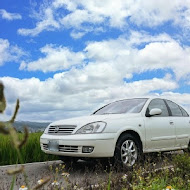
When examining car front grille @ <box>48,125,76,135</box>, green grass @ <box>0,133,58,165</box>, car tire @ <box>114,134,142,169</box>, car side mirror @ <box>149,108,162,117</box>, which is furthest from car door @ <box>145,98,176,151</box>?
green grass @ <box>0,133,58,165</box>

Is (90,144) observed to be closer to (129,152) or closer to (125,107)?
(129,152)

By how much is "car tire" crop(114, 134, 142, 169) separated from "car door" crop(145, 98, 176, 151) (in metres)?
0.57

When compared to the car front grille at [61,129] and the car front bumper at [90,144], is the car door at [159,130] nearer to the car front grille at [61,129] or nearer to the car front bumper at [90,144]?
the car front bumper at [90,144]

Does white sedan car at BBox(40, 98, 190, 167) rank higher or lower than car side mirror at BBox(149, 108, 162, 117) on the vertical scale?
lower

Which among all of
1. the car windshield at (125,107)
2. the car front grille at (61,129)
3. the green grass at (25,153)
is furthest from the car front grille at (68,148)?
the green grass at (25,153)

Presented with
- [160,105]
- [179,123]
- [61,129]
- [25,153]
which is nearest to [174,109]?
[179,123]

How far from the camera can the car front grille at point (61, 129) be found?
22.5 feet

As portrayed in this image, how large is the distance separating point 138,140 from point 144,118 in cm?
60

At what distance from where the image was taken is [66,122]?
23.5ft

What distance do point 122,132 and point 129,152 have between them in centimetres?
43

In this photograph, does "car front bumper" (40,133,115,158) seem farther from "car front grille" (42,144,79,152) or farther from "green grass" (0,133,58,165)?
"green grass" (0,133,58,165)

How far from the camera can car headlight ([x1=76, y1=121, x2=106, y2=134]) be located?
6.62 metres

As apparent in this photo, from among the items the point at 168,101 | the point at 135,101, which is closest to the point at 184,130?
the point at 168,101

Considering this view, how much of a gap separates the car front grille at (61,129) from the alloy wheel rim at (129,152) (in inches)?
41.2
